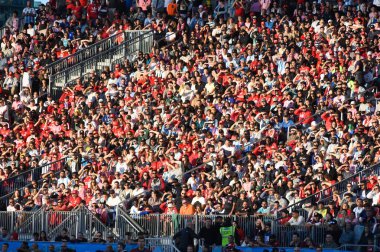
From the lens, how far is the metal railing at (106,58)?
4319cm

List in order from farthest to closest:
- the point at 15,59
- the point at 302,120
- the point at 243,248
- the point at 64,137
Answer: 1. the point at 15,59
2. the point at 64,137
3. the point at 302,120
4. the point at 243,248

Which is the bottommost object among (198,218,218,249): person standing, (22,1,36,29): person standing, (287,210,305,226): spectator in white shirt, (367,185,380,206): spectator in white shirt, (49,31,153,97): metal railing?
(198,218,218,249): person standing

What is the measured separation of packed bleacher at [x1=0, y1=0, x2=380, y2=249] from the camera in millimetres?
31109

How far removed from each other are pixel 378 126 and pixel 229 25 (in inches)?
391

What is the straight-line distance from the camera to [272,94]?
3525cm

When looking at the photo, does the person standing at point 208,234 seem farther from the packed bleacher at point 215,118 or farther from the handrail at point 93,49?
the handrail at point 93,49

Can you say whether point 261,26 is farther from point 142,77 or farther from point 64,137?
point 64,137

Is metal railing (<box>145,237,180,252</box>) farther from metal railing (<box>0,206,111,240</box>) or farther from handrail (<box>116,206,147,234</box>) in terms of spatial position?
metal railing (<box>0,206,111,240</box>)

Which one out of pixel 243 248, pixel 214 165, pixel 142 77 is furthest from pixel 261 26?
pixel 243 248

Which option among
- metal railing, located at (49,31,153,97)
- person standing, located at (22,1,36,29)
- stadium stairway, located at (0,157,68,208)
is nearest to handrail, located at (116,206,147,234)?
stadium stairway, located at (0,157,68,208)

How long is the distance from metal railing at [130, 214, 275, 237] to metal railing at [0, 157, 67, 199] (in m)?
6.41

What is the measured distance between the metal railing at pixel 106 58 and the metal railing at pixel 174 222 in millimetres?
11903

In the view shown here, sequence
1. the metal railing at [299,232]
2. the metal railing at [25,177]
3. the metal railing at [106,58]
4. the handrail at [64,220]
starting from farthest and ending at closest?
the metal railing at [106,58], the metal railing at [25,177], the handrail at [64,220], the metal railing at [299,232]

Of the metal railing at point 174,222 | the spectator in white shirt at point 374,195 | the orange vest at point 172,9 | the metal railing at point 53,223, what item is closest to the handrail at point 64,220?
the metal railing at point 53,223
